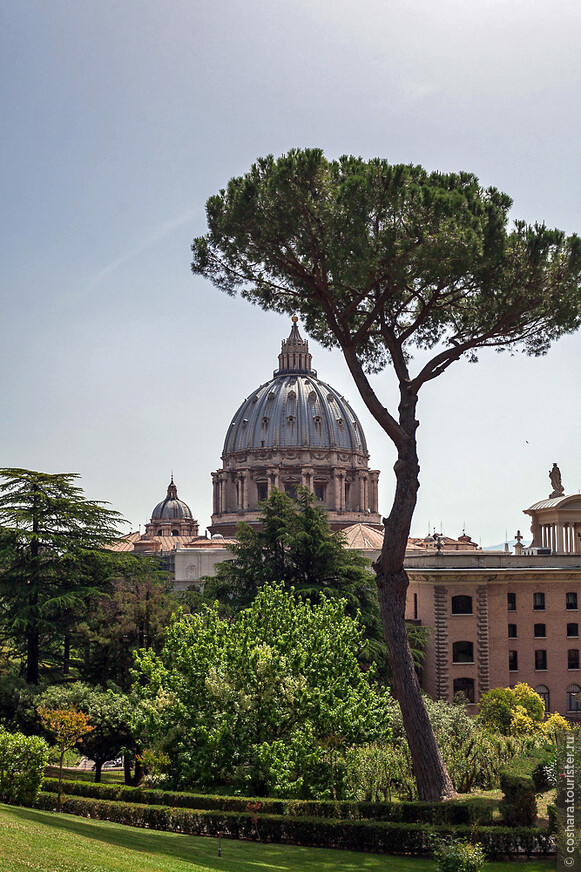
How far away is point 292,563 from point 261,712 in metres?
19.8

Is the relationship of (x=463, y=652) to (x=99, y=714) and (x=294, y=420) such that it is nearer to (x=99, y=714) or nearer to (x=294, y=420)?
(x=99, y=714)

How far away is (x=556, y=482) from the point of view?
44.9 metres

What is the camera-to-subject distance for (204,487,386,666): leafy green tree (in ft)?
118

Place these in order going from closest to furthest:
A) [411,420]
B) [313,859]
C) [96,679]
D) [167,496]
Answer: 1. [313,859]
2. [411,420]
3. [96,679]
4. [167,496]

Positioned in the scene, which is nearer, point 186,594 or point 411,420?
point 411,420

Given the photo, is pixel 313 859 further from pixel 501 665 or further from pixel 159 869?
pixel 501 665

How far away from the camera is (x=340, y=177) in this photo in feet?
57.1

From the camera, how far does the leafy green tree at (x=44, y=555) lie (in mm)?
29484

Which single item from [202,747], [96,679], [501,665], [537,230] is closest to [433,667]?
A: [501,665]

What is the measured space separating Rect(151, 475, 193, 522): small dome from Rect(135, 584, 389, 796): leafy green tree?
96.1 m

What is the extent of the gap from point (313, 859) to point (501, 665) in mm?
26388

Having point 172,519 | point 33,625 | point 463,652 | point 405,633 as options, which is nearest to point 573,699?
point 463,652

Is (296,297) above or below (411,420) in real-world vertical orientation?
above

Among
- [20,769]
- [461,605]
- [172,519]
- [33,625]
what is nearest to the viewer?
[20,769]
